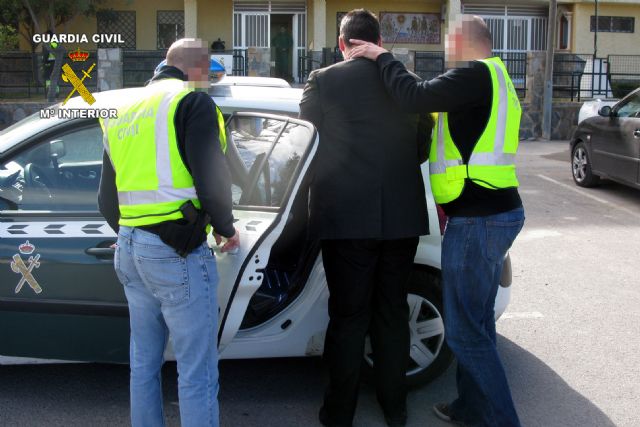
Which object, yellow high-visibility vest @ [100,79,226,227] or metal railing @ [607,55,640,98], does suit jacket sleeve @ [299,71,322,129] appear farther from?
metal railing @ [607,55,640,98]

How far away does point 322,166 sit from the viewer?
3559 mm

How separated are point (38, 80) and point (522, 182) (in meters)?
14.3

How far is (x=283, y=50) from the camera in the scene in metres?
25.6

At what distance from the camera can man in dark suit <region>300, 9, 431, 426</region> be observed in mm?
3482

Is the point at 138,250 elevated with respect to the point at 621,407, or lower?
elevated

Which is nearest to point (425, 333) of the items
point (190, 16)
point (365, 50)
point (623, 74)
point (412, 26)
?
point (365, 50)

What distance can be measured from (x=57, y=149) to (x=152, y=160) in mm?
1324

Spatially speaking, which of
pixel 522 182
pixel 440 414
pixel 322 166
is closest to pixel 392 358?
pixel 440 414

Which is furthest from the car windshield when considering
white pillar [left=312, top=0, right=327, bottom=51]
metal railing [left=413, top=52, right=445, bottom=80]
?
white pillar [left=312, top=0, right=327, bottom=51]

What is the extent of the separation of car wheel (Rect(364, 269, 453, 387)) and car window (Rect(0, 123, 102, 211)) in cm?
167

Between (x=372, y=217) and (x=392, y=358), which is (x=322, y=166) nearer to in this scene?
(x=372, y=217)

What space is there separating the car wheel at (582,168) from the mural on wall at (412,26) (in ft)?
52.3

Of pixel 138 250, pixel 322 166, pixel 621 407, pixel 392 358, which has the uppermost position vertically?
pixel 322 166

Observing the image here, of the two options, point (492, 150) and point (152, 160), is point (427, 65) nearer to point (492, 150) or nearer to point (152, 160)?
point (492, 150)
